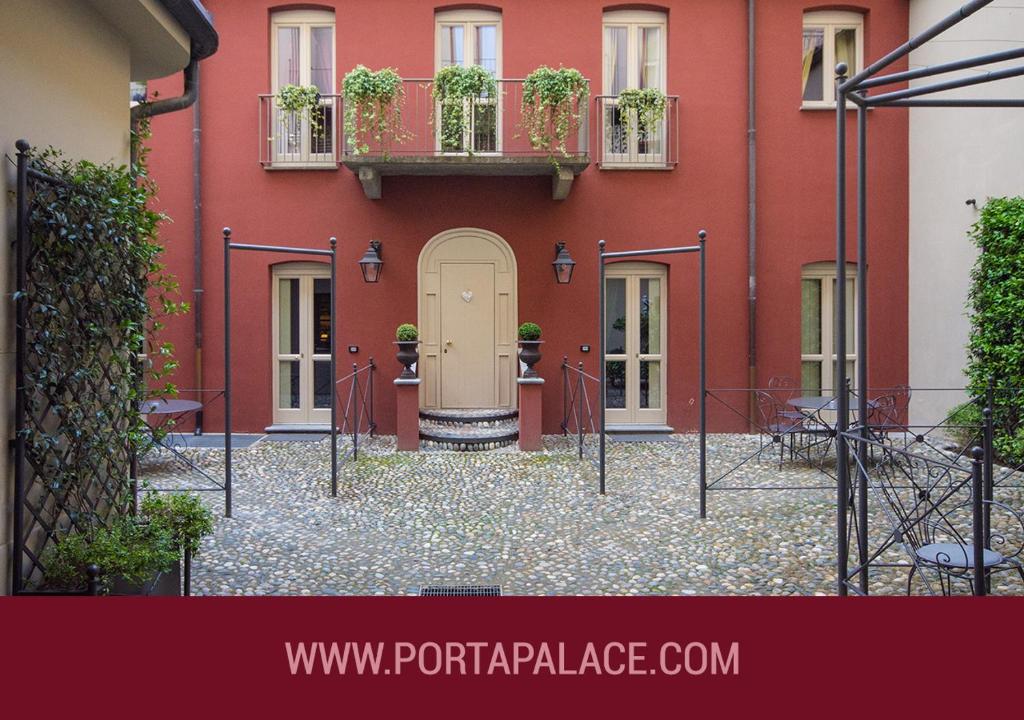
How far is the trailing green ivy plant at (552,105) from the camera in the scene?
8969 millimetres

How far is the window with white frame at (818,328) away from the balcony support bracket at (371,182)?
6.04m

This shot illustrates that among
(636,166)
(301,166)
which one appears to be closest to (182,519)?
(301,166)

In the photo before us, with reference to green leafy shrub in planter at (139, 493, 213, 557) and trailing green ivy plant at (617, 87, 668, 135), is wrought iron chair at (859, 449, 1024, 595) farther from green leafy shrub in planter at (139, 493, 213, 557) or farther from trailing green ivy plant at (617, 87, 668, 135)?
trailing green ivy plant at (617, 87, 668, 135)

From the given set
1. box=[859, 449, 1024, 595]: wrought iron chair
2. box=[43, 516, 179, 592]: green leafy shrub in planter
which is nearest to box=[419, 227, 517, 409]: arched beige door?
box=[859, 449, 1024, 595]: wrought iron chair

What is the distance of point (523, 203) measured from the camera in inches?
386

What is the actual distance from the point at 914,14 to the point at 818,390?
5359 mm

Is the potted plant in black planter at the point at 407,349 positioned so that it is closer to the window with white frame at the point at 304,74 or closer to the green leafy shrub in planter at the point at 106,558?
the window with white frame at the point at 304,74

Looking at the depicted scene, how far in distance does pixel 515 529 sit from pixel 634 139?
630 cm

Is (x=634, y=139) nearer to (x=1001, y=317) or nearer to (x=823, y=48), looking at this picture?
(x=823, y=48)

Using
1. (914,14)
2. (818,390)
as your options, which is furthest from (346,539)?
(914,14)

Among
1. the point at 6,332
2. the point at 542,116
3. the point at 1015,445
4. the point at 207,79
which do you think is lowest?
the point at 1015,445

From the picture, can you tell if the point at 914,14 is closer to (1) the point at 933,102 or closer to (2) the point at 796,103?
(2) the point at 796,103

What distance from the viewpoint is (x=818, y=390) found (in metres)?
9.96

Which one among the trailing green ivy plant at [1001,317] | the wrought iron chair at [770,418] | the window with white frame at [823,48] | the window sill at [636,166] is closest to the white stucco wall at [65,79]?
the window sill at [636,166]
